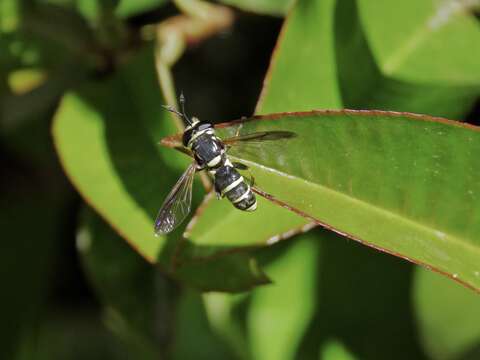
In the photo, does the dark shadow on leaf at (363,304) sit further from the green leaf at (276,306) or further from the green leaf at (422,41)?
the green leaf at (422,41)

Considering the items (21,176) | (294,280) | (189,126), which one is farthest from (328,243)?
(21,176)

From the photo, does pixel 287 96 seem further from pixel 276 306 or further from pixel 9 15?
pixel 9 15

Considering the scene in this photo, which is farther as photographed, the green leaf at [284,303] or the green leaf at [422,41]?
the green leaf at [284,303]

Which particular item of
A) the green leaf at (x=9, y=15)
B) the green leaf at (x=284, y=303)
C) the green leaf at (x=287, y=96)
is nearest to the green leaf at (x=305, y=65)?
the green leaf at (x=287, y=96)

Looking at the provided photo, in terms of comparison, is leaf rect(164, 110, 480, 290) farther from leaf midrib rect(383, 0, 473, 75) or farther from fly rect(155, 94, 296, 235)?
leaf midrib rect(383, 0, 473, 75)

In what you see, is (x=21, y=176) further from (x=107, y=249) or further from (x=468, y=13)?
(x=468, y=13)

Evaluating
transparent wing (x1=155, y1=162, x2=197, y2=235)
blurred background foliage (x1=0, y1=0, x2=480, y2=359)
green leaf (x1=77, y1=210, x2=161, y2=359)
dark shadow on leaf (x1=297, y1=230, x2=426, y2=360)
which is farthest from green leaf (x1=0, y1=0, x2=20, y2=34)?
dark shadow on leaf (x1=297, y1=230, x2=426, y2=360)
